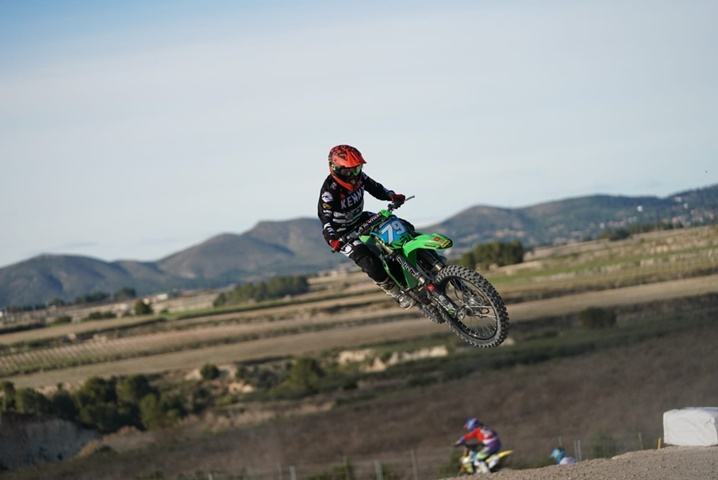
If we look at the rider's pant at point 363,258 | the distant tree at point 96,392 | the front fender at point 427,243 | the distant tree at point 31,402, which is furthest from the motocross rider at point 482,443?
the distant tree at point 96,392

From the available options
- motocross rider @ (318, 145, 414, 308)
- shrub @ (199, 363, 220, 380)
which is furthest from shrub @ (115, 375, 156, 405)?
motocross rider @ (318, 145, 414, 308)

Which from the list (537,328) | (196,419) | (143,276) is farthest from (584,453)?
(143,276)

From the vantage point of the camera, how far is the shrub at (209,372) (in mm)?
64125

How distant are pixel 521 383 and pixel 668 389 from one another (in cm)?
791

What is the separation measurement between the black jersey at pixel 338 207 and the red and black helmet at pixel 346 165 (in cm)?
11

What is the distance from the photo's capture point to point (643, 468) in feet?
54.1

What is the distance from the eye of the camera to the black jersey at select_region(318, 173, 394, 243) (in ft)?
49.9

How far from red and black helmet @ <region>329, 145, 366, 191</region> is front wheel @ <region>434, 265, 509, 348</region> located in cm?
190

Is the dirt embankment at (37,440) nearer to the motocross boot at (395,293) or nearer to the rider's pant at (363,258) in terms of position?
the motocross boot at (395,293)

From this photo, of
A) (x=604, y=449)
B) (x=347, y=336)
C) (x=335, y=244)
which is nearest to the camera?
(x=335, y=244)

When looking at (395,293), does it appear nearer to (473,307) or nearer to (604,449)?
(473,307)

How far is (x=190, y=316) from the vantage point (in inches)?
3044

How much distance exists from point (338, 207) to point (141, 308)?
206 ft

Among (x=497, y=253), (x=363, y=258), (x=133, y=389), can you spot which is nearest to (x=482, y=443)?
(x=363, y=258)
